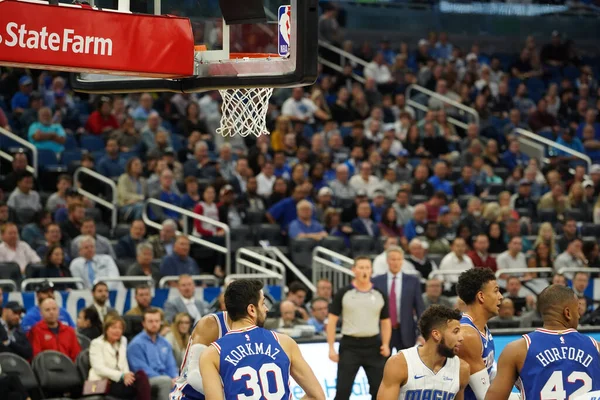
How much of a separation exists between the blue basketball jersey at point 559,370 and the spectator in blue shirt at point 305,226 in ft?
28.4

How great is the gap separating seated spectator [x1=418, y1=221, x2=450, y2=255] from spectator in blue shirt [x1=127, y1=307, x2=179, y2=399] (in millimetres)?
5153

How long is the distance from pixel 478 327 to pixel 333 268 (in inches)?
294

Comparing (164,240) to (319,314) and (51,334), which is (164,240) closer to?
(319,314)

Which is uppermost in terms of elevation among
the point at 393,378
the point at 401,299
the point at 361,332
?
the point at 393,378

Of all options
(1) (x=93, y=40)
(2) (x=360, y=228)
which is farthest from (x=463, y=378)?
(2) (x=360, y=228)

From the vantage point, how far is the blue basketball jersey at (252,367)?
6.61 meters

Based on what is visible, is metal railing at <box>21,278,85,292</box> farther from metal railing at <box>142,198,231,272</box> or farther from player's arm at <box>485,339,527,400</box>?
player's arm at <box>485,339,527,400</box>

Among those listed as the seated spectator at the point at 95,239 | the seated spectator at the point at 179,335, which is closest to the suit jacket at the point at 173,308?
the seated spectator at the point at 179,335

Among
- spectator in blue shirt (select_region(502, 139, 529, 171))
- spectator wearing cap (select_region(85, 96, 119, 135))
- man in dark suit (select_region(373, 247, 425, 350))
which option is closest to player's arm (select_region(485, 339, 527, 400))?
man in dark suit (select_region(373, 247, 425, 350))

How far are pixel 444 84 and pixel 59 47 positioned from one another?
51.4ft

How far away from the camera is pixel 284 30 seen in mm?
7402

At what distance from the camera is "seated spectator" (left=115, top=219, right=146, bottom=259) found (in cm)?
1442

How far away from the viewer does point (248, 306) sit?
681 centimetres

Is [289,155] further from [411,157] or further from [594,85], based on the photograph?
[594,85]
